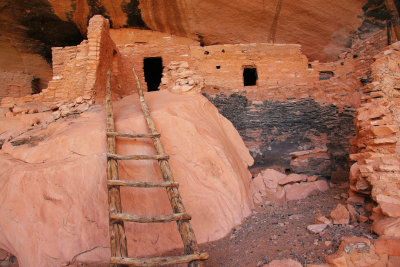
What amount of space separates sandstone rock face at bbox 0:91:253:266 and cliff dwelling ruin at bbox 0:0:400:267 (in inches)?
0.5

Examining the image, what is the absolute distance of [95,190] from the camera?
8.96 feet

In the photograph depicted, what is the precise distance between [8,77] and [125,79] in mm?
3797

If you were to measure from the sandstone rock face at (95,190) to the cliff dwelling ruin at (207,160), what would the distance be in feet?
0.04

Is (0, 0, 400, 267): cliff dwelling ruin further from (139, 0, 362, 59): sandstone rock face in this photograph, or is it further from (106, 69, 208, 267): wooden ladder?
(139, 0, 362, 59): sandstone rock face

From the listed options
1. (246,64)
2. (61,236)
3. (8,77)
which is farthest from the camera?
(8,77)

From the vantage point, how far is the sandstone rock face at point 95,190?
2543 millimetres

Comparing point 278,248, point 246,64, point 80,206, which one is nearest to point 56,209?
point 80,206

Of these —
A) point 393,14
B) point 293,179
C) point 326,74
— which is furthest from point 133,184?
point 393,14

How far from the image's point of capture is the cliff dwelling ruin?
2.48m

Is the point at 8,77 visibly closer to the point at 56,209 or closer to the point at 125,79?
the point at 125,79

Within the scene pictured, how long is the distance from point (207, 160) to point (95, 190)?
1.19 m

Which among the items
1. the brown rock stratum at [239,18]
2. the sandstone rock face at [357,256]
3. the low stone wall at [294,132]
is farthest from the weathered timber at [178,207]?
the brown rock stratum at [239,18]

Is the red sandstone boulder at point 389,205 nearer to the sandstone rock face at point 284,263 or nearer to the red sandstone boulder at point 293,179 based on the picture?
the sandstone rock face at point 284,263

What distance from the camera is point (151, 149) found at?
3023 millimetres
